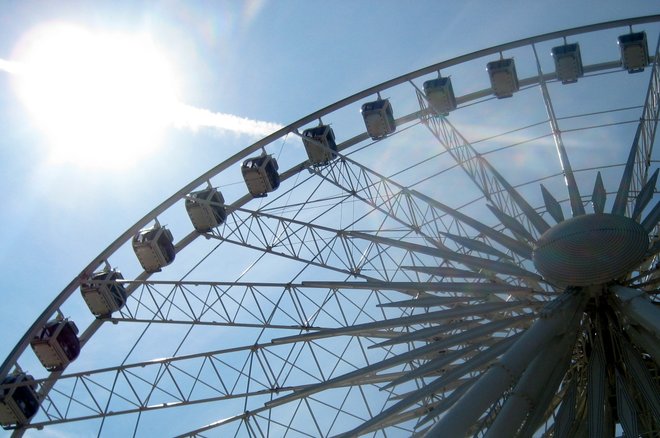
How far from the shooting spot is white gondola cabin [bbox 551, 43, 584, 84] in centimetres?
2447

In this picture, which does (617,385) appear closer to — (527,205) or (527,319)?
(527,319)

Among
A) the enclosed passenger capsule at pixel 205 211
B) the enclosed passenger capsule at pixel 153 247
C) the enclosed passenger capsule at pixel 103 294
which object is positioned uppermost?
the enclosed passenger capsule at pixel 205 211

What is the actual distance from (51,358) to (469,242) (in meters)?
13.2

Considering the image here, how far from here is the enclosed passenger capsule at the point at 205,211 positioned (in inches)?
985

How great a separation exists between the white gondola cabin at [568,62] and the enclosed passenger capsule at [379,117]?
5.21 metres

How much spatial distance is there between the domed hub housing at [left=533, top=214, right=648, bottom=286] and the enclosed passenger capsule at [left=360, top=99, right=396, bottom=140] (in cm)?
1027

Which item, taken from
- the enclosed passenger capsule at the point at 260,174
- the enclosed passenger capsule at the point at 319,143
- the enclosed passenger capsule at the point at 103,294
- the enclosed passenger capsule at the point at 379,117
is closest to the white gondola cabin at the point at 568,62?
the enclosed passenger capsule at the point at 379,117

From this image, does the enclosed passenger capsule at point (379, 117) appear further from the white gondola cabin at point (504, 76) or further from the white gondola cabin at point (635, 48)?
the white gondola cabin at point (635, 48)

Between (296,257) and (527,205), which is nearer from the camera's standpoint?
(527,205)

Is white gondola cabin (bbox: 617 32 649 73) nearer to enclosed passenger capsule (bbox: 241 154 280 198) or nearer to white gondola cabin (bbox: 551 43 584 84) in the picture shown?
white gondola cabin (bbox: 551 43 584 84)

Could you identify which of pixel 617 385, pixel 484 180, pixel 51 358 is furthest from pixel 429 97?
pixel 51 358

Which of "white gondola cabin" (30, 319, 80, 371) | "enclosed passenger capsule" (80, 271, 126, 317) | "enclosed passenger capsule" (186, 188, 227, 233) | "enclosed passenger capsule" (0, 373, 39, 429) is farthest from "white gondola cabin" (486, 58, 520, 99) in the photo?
"enclosed passenger capsule" (0, 373, 39, 429)

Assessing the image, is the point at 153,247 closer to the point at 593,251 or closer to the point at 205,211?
Answer: the point at 205,211

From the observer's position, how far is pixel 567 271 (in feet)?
49.8
